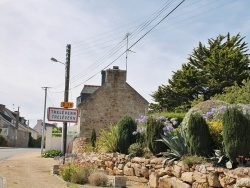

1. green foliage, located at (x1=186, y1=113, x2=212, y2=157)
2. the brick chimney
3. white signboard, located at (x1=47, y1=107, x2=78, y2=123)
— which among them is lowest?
green foliage, located at (x1=186, y1=113, x2=212, y2=157)

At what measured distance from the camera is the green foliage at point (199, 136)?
10438 millimetres

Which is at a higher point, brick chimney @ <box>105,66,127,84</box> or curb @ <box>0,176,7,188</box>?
brick chimney @ <box>105,66,127,84</box>

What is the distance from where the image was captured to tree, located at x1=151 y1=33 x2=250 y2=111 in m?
27.4

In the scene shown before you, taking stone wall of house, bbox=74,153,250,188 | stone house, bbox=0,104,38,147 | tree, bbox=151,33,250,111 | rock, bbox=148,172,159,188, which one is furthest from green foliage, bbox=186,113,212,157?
stone house, bbox=0,104,38,147

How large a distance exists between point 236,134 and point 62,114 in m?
7.77

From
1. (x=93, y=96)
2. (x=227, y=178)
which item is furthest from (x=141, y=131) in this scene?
(x=93, y=96)

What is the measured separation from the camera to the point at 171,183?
11.3 meters

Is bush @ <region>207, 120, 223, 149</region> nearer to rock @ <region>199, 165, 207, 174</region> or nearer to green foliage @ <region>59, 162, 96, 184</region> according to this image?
rock @ <region>199, 165, 207, 174</region>

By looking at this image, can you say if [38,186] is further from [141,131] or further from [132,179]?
[141,131]

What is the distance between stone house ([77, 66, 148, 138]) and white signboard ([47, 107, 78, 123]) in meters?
11.7

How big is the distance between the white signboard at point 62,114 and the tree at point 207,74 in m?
14.5

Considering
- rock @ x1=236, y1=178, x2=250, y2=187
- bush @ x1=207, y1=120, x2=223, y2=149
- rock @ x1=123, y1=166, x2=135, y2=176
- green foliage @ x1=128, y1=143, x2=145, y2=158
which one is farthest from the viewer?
green foliage @ x1=128, y1=143, x2=145, y2=158

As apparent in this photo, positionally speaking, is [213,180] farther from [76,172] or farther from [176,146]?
[76,172]

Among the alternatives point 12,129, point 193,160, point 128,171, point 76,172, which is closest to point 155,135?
point 128,171
